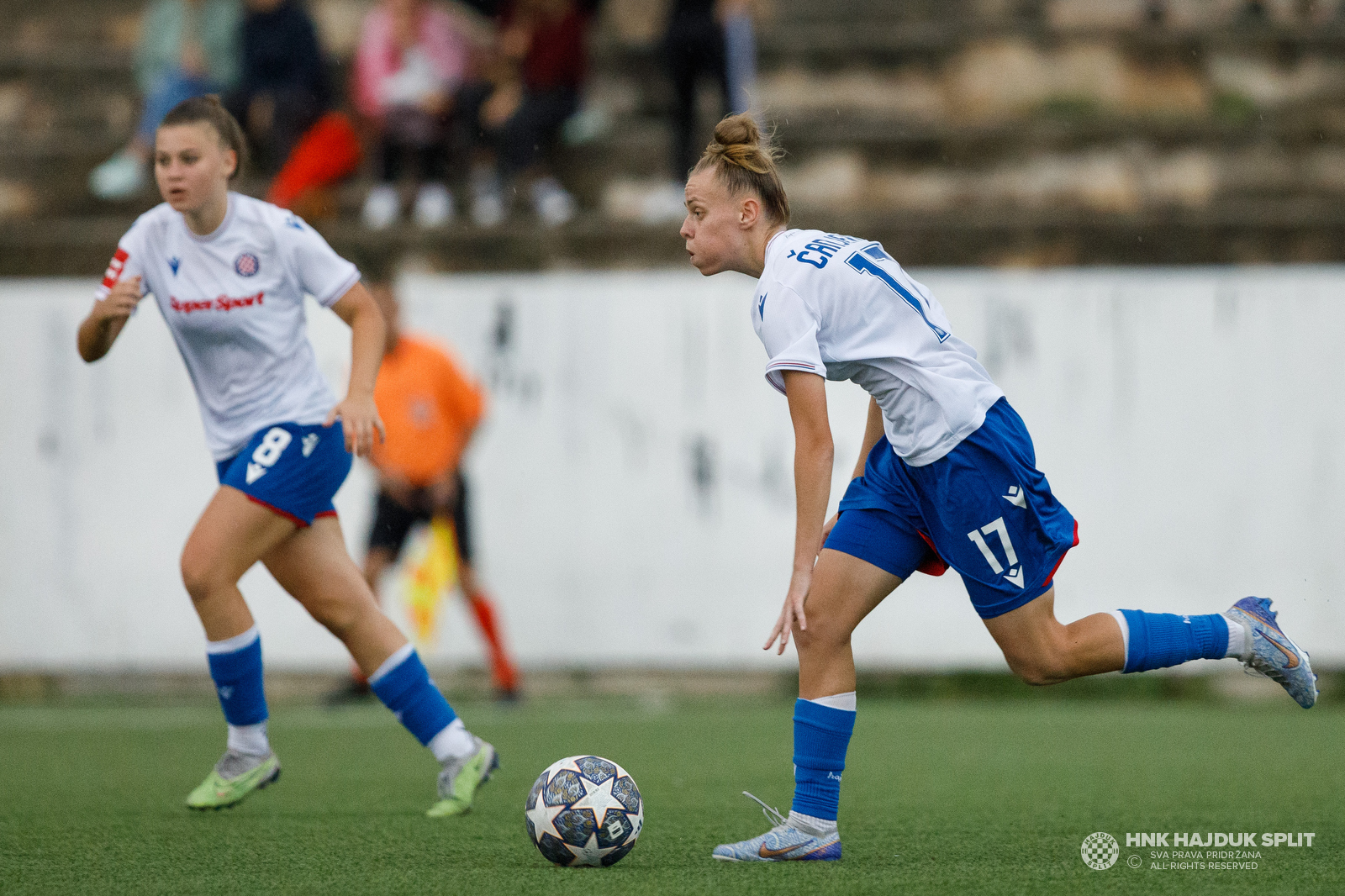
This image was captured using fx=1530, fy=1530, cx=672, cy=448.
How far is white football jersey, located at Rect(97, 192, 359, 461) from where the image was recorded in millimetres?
5012

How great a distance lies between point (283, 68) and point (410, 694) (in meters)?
7.67

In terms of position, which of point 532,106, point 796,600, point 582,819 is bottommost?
point 582,819

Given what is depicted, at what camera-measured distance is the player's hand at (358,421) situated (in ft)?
15.3

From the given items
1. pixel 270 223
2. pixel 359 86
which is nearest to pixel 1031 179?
pixel 359 86

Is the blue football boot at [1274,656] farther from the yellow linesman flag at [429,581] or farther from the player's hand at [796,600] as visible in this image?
the yellow linesman flag at [429,581]

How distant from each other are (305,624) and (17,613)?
1904 millimetres

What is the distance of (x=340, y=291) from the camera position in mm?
5039

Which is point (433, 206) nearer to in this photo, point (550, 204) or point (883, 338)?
point (550, 204)

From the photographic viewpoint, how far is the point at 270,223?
5.07m

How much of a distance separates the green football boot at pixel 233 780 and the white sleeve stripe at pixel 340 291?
1.53m

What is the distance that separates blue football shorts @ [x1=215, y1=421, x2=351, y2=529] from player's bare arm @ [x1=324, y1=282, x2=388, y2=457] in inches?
6.2

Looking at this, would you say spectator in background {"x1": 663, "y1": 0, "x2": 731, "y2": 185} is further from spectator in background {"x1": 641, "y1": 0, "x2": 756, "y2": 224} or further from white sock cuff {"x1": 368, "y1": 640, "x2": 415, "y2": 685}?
white sock cuff {"x1": 368, "y1": 640, "x2": 415, "y2": 685}

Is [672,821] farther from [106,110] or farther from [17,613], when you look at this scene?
[106,110]

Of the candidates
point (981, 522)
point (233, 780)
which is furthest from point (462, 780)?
point (981, 522)
